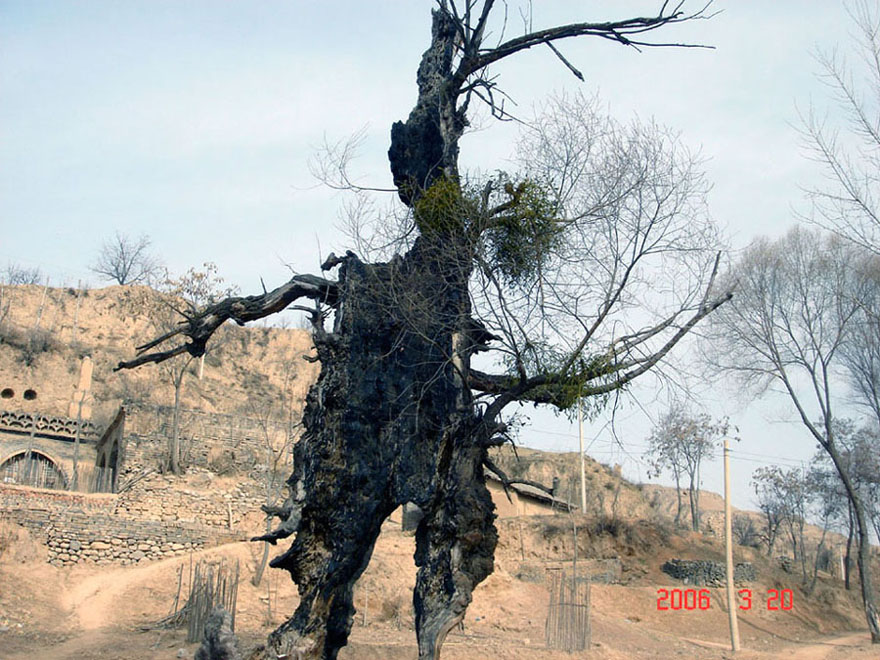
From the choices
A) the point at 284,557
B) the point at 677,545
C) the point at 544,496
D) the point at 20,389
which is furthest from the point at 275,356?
the point at 284,557

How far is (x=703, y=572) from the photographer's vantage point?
28859 mm

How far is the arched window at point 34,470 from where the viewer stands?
31.4m

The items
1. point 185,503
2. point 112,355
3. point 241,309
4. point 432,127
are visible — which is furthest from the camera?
point 112,355

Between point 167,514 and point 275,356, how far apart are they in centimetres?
3107

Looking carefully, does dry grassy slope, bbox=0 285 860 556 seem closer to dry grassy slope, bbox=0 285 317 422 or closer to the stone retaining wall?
dry grassy slope, bbox=0 285 317 422

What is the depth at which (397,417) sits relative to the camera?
961 centimetres

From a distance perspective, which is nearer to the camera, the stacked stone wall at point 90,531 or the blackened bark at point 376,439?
the blackened bark at point 376,439

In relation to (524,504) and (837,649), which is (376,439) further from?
(524,504)

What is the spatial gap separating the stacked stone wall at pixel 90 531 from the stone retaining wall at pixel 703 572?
1430 cm

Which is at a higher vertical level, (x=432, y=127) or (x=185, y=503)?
(x=432, y=127)

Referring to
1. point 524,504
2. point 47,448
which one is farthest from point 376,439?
point 47,448
